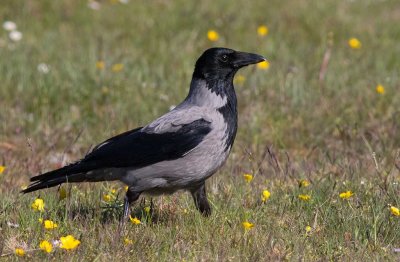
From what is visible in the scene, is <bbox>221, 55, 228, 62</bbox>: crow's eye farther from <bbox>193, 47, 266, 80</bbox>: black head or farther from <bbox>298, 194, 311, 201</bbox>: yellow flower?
<bbox>298, 194, 311, 201</bbox>: yellow flower

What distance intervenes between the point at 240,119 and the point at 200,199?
2.49 meters

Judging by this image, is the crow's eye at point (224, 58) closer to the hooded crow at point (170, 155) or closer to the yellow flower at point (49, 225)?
the hooded crow at point (170, 155)

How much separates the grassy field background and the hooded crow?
17cm

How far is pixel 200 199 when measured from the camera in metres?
5.28

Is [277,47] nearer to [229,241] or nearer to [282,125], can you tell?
[282,125]

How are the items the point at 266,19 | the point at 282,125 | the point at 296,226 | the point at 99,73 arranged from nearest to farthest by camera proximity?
the point at 296,226 < the point at 282,125 < the point at 99,73 < the point at 266,19

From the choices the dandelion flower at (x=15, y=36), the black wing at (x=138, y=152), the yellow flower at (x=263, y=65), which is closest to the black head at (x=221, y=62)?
the black wing at (x=138, y=152)

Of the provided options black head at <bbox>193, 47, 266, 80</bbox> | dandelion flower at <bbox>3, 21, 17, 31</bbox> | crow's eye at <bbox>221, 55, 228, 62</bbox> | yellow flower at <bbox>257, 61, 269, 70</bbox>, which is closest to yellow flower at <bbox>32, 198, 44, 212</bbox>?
black head at <bbox>193, 47, 266, 80</bbox>

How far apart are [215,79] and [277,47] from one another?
4.25 m

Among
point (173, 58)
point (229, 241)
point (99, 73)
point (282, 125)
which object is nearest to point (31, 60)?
point (99, 73)

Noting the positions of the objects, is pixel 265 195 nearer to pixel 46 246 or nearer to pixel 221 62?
pixel 221 62

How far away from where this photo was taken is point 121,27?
10.0 metres

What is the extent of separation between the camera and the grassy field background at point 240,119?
476 cm

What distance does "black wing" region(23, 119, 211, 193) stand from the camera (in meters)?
5.09
